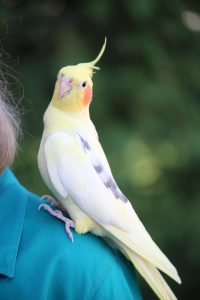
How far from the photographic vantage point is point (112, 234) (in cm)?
150

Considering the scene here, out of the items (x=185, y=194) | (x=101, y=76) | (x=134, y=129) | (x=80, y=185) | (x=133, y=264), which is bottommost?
(x=185, y=194)

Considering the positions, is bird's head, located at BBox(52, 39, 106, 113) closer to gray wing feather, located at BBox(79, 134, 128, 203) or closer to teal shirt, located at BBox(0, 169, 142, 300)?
gray wing feather, located at BBox(79, 134, 128, 203)

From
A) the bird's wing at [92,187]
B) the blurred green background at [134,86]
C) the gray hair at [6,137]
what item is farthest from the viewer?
the blurred green background at [134,86]

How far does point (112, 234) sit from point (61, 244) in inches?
5.6

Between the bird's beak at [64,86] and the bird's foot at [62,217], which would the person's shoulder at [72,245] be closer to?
the bird's foot at [62,217]

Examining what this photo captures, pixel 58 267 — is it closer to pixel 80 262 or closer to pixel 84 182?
pixel 80 262

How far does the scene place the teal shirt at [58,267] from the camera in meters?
1.51

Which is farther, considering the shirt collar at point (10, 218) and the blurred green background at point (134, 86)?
the blurred green background at point (134, 86)

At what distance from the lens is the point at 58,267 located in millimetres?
1521

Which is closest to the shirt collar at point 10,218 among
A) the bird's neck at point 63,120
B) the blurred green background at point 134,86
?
the bird's neck at point 63,120

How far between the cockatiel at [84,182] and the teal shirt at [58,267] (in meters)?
0.04

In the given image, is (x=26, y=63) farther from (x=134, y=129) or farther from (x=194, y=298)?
(x=194, y=298)

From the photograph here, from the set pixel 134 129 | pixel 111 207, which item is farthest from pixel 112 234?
pixel 134 129

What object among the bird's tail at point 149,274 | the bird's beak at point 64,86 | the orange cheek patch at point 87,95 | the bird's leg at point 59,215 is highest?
the bird's beak at point 64,86
